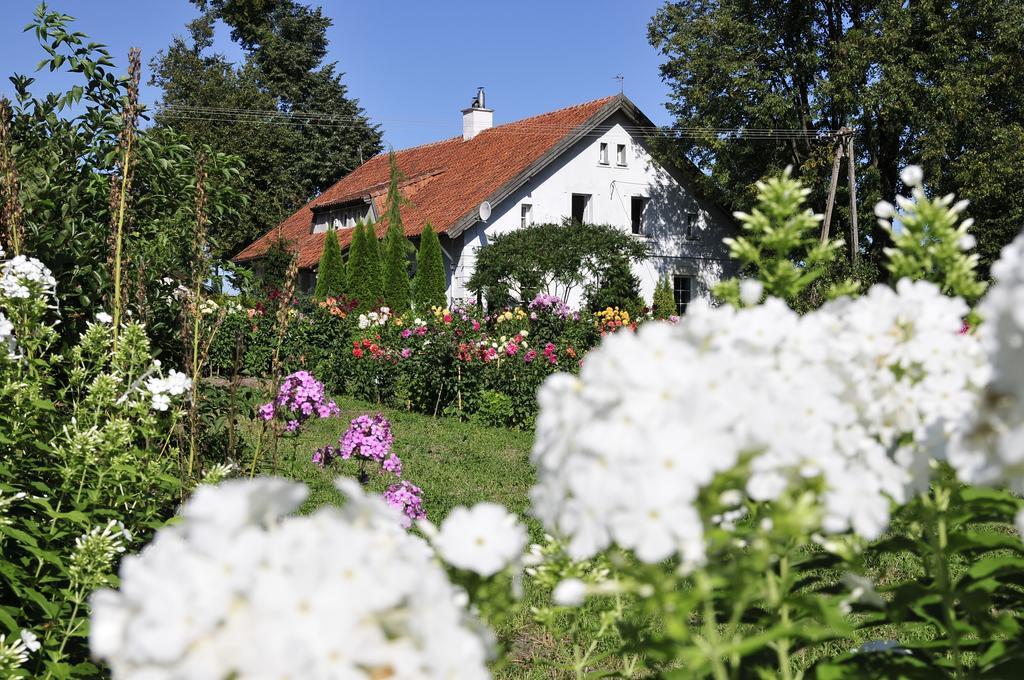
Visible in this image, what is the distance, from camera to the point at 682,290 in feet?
88.7

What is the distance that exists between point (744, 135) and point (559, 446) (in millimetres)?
25253

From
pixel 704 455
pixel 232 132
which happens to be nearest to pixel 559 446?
pixel 704 455

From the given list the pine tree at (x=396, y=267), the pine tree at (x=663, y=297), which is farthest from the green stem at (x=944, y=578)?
the pine tree at (x=663, y=297)

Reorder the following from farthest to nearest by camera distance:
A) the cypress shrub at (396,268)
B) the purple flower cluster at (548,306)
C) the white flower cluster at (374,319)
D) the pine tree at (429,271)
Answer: the cypress shrub at (396,268) < the pine tree at (429,271) < the white flower cluster at (374,319) < the purple flower cluster at (548,306)

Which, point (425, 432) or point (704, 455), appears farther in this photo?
point (425, 432)

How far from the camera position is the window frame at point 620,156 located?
25203 millimetres

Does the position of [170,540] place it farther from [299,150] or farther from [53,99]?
[299,150]

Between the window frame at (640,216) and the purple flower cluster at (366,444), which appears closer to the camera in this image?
the purple flower cluster at (366,444)

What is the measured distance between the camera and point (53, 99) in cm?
496

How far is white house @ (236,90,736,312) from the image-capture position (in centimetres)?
2347

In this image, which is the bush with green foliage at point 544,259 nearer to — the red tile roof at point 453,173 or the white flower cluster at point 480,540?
the red tile roof at point 453,173

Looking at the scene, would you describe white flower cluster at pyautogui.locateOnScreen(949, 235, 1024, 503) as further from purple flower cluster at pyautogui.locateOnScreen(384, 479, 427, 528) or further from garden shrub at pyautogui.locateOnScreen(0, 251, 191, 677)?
purple flower cluster at pyautogui.locateOnScreen(384, 479, 427, 528)

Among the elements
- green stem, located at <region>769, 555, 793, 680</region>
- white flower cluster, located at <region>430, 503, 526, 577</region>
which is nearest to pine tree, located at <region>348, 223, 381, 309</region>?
green stem, located at <region>769, 555, 793, 680</region>

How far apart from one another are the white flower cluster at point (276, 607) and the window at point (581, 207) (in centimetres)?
2390
